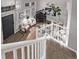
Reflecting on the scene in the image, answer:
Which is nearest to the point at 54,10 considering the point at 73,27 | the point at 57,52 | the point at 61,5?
the point at 61,5

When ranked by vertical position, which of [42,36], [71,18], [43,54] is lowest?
[43,54]

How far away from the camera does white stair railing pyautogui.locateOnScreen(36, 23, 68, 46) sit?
1.05 meters

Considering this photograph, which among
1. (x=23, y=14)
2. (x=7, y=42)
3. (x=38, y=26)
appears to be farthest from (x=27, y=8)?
(x=7, y=42)

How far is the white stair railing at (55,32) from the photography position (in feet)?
3.44

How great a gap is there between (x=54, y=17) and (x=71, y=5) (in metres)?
0.14

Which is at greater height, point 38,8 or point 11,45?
point 38,8

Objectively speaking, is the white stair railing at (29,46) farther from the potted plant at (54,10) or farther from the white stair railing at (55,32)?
Result: the potted plant at (54,10)

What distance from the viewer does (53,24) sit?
106cm

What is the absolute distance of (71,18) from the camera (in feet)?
3.36

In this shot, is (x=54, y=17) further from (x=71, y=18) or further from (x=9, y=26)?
(x=9, y=26)

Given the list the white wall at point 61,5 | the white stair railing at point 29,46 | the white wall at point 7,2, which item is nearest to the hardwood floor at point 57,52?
the white stair railing at point 29,46

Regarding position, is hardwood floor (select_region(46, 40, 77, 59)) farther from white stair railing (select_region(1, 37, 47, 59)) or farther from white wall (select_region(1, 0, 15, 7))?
white wall (select_region(1, 0, 15, 7))

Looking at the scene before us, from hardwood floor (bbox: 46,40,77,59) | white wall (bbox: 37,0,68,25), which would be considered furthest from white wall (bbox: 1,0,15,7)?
hardwood floor (bbox: 46,40,77,59)

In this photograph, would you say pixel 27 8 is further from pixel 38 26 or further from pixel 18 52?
pixel 18 52
